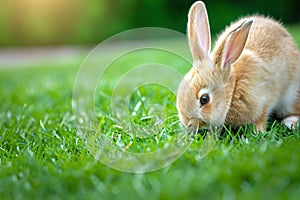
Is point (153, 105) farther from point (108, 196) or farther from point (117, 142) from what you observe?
point (108, 196)

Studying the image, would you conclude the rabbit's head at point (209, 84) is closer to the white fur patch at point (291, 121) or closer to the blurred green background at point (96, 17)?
the white fur patch at point (291, 121)

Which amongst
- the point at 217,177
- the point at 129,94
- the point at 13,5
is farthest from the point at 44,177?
the point at 13,5

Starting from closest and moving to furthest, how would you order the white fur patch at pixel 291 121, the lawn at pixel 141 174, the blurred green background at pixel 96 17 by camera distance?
1. the lawn at pixel 141 174
2. the white fur patch at pixel 291 121
3. the blurred green background at pixel 96 17

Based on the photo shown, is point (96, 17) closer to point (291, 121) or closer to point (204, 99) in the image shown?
point (291, 121)

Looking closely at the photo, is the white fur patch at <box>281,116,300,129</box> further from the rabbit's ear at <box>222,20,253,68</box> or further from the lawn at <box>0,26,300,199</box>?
the rabbit's ear at <box>222,20,253,68</box>

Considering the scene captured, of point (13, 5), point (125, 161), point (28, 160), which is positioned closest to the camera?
point (125, 161)

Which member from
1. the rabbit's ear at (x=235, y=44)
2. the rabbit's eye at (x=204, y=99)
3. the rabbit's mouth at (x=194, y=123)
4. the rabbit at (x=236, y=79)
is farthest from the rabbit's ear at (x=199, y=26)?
the rabbit's mouth at (x=194, y=123)
